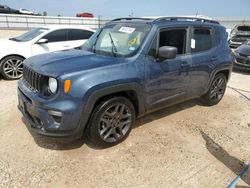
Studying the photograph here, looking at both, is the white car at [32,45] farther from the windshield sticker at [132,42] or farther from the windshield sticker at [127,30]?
the windshield sticker at [132,42]

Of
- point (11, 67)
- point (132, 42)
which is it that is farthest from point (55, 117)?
point (11, 67)

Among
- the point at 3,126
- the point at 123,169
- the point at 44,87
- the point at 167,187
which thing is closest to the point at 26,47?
the point at 3,126

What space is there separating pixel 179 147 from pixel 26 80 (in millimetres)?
2470

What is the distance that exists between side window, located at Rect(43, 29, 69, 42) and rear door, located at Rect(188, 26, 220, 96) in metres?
4.24

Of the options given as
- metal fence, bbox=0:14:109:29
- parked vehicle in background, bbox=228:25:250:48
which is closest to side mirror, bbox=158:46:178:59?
parked vehicle in background, bbox=228:25:250:48

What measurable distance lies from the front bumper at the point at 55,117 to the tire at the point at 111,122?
0.23 m

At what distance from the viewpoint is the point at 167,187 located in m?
2.51

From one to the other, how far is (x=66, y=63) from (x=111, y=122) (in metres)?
1.02

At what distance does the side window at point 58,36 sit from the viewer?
652 cm

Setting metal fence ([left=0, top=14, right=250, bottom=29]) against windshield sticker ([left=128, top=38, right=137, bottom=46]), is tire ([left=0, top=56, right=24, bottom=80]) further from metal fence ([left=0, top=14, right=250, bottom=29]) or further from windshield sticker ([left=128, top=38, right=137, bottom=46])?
metal fence ([left=0, top=14, right=250, bottom=29])

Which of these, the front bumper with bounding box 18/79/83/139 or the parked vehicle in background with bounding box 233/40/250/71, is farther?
the parked vehicle in background with bounding box 233/40/250/71

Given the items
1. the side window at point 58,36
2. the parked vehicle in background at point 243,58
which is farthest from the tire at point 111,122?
the parked vehicle in background at point 243,58

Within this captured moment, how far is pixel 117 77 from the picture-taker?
2895 mm

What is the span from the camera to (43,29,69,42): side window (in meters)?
6.52
